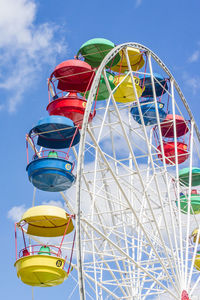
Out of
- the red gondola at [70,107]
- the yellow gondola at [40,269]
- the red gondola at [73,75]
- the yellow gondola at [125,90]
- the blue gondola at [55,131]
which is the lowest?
the yellow gondola at [40,269]

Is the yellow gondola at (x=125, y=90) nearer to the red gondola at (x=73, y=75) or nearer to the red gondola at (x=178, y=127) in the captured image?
the red gondola at (x=73, y=75)

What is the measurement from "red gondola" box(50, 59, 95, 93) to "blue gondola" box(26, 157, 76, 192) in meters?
3.56

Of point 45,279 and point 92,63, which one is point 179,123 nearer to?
point 92,63

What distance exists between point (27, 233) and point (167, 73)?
340 inches

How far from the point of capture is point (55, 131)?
1825 centimetres

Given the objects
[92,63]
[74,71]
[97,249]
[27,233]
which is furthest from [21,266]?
[92,63]

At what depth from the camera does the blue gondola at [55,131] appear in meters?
17.2

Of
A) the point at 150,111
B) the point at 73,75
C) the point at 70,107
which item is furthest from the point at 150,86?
the point at 70,107

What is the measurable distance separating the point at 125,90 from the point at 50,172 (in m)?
6.58

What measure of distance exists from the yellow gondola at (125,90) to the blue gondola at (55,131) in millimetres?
3653

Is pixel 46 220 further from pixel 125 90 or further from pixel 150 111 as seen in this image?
pixel 150 111

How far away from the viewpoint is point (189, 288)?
18344 mm

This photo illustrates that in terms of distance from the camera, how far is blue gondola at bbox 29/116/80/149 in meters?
17.2

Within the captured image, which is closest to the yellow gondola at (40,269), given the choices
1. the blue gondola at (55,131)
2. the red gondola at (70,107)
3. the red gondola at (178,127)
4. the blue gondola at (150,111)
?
the blue gondola at (55,131)
